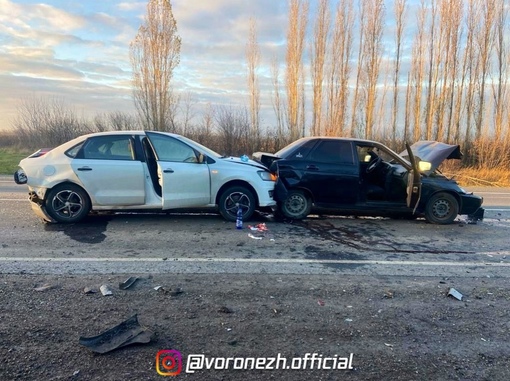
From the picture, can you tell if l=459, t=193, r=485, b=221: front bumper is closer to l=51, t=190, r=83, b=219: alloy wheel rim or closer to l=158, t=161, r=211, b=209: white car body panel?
l=158, t=161, r=211, b=209: white car body panel

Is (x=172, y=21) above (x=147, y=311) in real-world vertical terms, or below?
above

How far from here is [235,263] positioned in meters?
5.11

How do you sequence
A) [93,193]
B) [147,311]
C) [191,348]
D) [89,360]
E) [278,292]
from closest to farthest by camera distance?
[89,360]
[191,348]
[147,311]
[278,292]
[93,193]

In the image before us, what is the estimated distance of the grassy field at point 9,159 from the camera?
16050 mm

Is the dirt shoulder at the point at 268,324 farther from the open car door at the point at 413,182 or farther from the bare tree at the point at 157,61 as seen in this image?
the bare tree at the point at 157,61

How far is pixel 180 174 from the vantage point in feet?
23.4

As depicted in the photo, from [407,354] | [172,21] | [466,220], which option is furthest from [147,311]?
[172,21]

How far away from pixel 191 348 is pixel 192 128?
20.1 m

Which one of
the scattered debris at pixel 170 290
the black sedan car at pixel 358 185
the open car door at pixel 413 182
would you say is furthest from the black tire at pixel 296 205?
the scattered debris at pixel 170 290

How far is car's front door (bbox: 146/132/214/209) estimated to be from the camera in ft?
23.2

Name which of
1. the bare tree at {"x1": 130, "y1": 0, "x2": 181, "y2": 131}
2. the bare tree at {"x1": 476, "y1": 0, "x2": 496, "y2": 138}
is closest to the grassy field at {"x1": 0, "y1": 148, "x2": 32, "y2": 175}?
the bare tree at {"x1": 130, "y1": 0, "x2": 181, "y2": 131}

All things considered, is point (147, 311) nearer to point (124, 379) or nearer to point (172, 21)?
point (124, 379)

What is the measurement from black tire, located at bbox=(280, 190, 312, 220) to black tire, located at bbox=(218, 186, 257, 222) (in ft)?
2.43

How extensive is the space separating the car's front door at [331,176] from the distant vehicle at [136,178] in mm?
897
